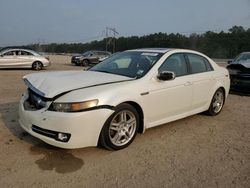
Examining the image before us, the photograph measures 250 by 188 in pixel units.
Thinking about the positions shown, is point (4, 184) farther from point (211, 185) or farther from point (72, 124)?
point (211, 185)

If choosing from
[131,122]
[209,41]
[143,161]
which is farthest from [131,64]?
[209,41]

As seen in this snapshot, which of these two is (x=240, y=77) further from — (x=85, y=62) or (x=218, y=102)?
(x=85, y=62)

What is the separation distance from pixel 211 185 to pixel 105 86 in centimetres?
195

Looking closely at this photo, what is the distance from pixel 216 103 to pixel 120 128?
10.1 ft

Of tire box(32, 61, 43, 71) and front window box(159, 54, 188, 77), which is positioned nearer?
front window box(159, 54, 188, 77)

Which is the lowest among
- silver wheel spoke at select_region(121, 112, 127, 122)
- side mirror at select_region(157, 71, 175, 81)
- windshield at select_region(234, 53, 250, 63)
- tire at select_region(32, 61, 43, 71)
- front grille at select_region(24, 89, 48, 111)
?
tire at select_region(32, 61, 43, 71)

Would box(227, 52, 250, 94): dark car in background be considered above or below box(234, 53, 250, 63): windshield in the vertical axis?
below

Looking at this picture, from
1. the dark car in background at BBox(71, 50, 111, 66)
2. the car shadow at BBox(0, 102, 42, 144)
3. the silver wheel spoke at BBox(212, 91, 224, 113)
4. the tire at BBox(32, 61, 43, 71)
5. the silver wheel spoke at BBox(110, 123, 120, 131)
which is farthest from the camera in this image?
the dark car in background at BBox(71, 50, 111, 66)

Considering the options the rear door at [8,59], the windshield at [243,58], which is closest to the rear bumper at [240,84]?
the windshield at [243,58]

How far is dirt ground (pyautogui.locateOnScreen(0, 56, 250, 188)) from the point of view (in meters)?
3.60

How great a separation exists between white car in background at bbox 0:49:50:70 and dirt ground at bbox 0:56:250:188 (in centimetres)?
1426

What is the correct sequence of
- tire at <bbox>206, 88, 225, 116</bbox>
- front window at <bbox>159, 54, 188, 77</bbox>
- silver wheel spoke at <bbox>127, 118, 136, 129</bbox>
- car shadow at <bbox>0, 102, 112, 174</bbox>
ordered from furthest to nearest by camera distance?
1. tire at <bbox>206, 88, 225, 116</bbox>
2. front window at <bbox>159, 54, 188, 77</bbox>
3. silver wheel spoke at <bbox>127, 118, 136, 129</bbox>
4. car shadow at <bbox>0, 102, 112, 174</bbox>

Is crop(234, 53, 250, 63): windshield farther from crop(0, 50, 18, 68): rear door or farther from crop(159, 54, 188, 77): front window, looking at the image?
crop(0, 50, 18, 68): rear door

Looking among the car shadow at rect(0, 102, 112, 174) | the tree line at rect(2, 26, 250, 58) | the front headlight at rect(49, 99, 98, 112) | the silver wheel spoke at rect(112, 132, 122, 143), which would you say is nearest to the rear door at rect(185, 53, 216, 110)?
the silver wheel spoke at rect(112, 132, 122, 143)
